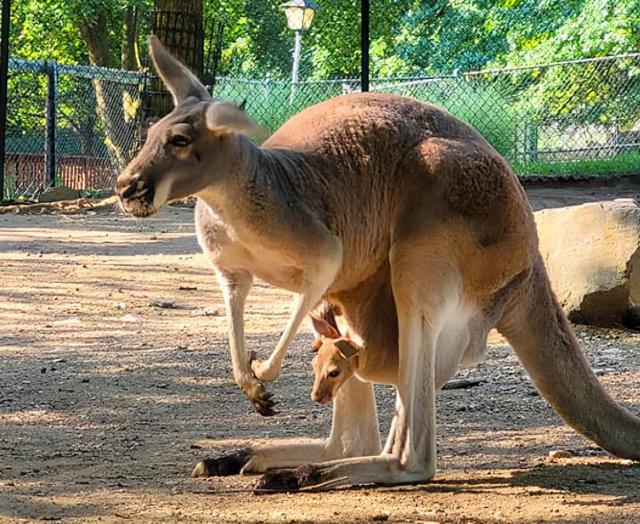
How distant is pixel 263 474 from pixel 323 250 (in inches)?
32.3

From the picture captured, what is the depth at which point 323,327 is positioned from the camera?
4.18 m

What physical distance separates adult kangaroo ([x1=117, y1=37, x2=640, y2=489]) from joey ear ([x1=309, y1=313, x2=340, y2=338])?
90 mm

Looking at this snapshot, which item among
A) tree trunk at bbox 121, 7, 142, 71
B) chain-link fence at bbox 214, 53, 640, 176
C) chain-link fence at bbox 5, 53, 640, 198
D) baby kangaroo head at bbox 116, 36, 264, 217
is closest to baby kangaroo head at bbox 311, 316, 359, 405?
baby kangaroo head at bbox 116, 36, 264, 217

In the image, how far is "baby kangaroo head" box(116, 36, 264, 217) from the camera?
3.46 metres

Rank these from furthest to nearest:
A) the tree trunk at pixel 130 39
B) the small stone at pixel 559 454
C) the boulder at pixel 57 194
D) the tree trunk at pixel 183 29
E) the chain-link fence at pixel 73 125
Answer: the tree trunk at pixel 130 39, the chain-link fence at pixel 73 125, the boulder at pixel 57 194, the tree trunk at pixel 183 29, the small stone at pixel 559 454

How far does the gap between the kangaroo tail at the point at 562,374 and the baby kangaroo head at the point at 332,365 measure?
1.77 feet

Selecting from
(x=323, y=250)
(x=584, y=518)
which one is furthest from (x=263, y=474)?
(x=584, y=518)

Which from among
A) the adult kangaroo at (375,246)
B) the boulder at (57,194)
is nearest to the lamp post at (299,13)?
the boulder at (57,194)

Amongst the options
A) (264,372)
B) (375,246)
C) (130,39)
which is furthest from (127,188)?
(130,39)

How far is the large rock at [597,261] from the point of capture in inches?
260

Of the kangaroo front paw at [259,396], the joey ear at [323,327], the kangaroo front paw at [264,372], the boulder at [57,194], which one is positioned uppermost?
the joey ear at [323,327]

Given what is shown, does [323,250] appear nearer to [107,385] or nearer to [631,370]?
[107,385]

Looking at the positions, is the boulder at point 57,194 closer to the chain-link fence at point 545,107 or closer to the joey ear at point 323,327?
the chain-link fence at point 545,107

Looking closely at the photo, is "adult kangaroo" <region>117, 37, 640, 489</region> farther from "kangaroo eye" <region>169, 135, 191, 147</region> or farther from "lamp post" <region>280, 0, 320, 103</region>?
"lamp post" <region>280, 0, 320, 103</region>
